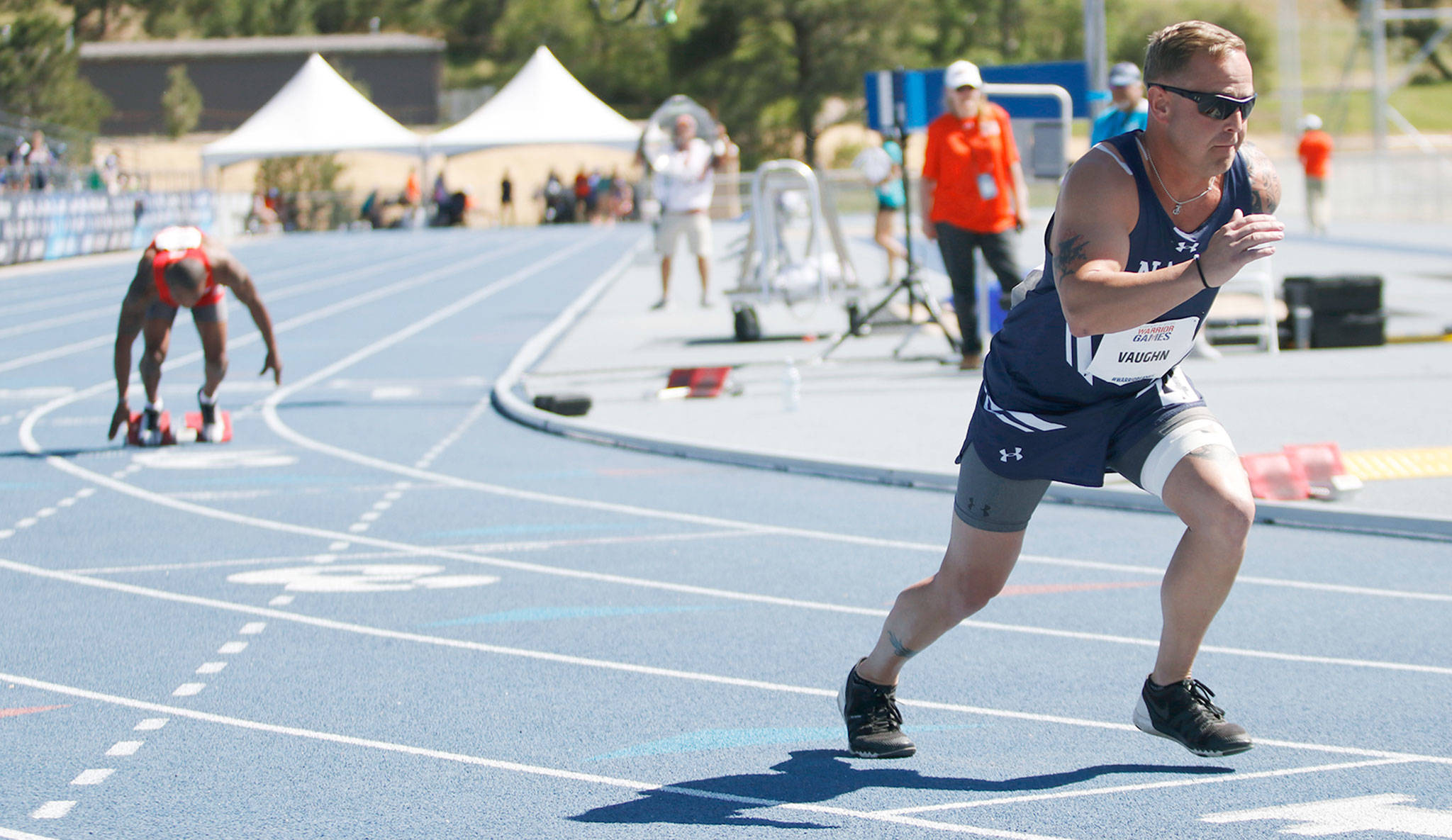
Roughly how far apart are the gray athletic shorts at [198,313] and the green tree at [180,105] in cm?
7545

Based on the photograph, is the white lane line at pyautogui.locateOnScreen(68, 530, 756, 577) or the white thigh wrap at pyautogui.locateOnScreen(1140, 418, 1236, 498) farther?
the white lane line at pyautogui.locateOnScreen(68, 530, 756, 577)

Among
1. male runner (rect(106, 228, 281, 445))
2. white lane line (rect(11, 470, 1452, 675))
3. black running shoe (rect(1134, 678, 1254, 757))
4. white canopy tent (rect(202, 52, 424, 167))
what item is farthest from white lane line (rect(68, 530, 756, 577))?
white canopy tent (rect(202, 52, 424, 167))

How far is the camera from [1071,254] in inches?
141

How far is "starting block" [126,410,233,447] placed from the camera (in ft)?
33.6

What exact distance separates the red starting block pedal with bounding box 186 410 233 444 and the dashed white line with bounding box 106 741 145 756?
607 centimetres

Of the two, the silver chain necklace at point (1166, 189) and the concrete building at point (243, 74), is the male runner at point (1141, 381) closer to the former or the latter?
the silver chain necklace at point (1166, 189)

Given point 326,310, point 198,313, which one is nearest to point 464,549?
point 198,313

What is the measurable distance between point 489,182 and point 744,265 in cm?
Answer: 5897

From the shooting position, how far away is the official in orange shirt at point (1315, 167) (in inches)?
1061

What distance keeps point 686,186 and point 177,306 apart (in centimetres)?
758

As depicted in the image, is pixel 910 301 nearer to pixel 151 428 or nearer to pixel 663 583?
pixel 151 428

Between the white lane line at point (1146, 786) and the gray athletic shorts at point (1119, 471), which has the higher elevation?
the gray athletic shorts at point (1119, 471)

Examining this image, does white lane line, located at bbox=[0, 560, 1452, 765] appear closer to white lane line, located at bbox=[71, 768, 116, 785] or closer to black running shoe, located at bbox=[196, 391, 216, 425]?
white lane line, located at bbox=[71, 768, 116, 785]

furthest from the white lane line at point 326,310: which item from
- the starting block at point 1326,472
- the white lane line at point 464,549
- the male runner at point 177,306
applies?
the starting block at point 1326,472
